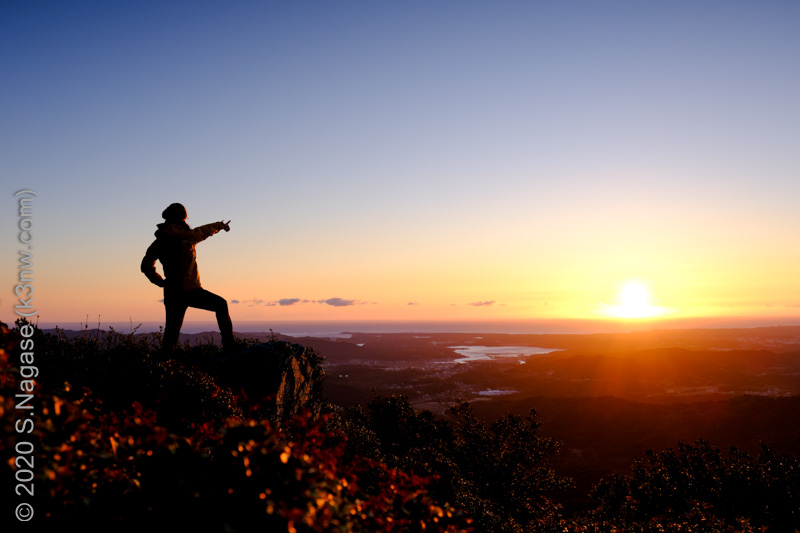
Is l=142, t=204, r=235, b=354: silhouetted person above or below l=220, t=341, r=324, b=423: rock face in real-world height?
above

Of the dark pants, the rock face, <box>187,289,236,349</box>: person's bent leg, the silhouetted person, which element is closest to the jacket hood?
the silhouetted person

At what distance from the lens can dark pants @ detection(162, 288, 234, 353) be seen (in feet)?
33.6

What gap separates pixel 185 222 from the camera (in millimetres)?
10516

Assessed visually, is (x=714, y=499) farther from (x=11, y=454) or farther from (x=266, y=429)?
(x=11, y=454)

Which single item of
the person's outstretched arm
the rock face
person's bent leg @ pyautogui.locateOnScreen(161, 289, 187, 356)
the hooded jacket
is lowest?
the rock face

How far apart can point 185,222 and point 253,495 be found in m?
8.17

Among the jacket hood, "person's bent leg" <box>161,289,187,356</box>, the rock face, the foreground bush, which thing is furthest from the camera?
the rock face

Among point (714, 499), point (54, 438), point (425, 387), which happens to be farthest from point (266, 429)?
point (425, 387)

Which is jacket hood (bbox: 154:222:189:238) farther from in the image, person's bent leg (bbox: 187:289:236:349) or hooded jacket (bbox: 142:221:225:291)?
person's bent leg (bbox: 187:289:236:349)

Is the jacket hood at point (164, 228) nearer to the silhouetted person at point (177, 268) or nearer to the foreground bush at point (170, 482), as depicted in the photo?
the silhouetted person at point (177, 268)

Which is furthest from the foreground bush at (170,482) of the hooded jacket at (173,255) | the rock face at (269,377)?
the rock face at (269,377)

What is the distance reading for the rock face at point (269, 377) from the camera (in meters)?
11.1

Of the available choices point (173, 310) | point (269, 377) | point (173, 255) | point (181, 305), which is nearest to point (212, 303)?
point (181, 305)

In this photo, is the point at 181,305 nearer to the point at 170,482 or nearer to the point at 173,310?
the point at 173,310
